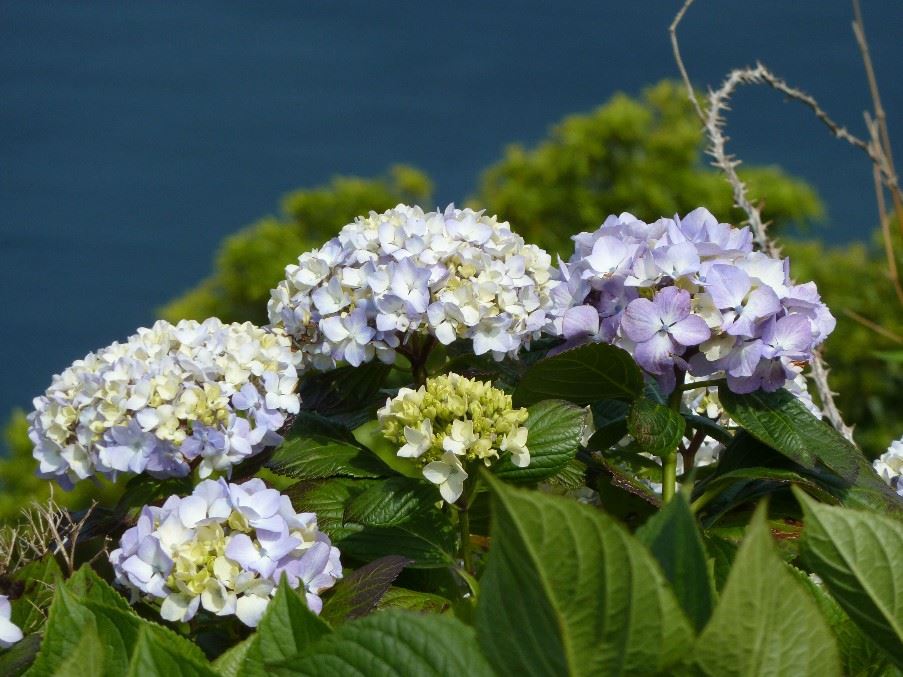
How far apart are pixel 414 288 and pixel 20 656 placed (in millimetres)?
584

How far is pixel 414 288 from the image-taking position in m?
1.31

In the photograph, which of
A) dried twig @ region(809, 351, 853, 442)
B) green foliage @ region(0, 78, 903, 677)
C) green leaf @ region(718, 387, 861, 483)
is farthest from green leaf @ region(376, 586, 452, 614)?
dried twig @ region(809, 351, 853, 442)

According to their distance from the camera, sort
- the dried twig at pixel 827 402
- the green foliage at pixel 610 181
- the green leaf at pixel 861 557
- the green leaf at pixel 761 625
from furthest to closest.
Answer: the green foliage at pixel 610 181
the dried twig at pixel 827 402
the green leaf at pixel 861 557
the green leaf at pixel 761 625

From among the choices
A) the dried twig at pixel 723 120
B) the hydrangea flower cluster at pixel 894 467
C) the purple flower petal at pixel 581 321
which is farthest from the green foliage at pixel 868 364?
the purple flower petal at pixel 581 321

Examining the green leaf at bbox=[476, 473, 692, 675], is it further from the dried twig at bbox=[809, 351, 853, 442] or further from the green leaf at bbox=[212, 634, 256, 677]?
the dried twig at bbox=[809, 351, 853, 442]

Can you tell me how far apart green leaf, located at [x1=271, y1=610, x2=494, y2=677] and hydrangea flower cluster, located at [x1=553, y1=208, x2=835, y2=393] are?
2.02 ft

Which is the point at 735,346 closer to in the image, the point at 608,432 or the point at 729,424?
the point at 608,432

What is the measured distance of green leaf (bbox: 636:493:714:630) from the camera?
536mm

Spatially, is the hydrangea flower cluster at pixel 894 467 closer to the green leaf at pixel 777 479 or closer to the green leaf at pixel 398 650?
the green leaf at pixel 777 479

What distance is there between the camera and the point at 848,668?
84cm

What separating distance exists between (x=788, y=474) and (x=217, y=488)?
0.56m

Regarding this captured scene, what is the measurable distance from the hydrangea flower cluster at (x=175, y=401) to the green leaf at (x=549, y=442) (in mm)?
286

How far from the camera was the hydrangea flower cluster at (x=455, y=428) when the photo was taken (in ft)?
3.61

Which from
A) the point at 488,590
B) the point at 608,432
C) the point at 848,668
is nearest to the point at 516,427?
the point at 608,432
